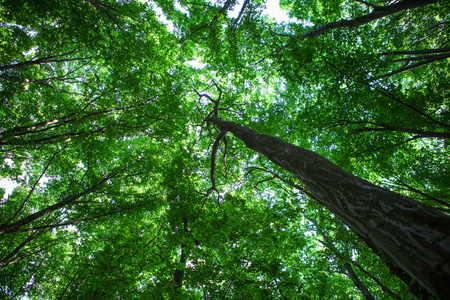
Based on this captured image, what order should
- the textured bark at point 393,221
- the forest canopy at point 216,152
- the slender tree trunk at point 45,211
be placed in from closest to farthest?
1. the textured bark at point 393,221
2. the forest canopy at point 216,152
3. the slender tree trunk at point 45,211

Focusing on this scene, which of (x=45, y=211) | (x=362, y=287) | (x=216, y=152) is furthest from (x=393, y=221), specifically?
(x=362, y=287)

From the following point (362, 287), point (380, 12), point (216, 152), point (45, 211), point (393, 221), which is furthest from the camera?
point (362, 287)

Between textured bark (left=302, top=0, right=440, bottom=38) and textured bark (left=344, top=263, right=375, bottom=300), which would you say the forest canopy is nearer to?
textured bark (left=302, top=0, right=440, bottom=38)

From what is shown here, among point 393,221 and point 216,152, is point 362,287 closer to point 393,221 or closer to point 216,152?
point 216,152

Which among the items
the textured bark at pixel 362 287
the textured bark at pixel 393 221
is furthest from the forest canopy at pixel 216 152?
the textured bark at pixel 362 287

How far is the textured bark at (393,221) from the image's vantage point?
1191 mm

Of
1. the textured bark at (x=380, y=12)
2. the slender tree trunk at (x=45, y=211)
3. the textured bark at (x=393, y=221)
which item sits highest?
the textured bark at (x=380, y=12)

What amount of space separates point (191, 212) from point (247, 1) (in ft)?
21.5

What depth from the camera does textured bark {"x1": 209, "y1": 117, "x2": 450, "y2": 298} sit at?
3.91 feet

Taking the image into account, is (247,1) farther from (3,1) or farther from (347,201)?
(3,1)

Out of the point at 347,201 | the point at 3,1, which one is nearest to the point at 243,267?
the point at 347,201

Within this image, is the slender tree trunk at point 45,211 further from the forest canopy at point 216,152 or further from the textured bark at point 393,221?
the textured bark at point 393,221

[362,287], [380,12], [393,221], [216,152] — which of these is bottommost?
[393,221]

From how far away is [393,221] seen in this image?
152 centimetres
